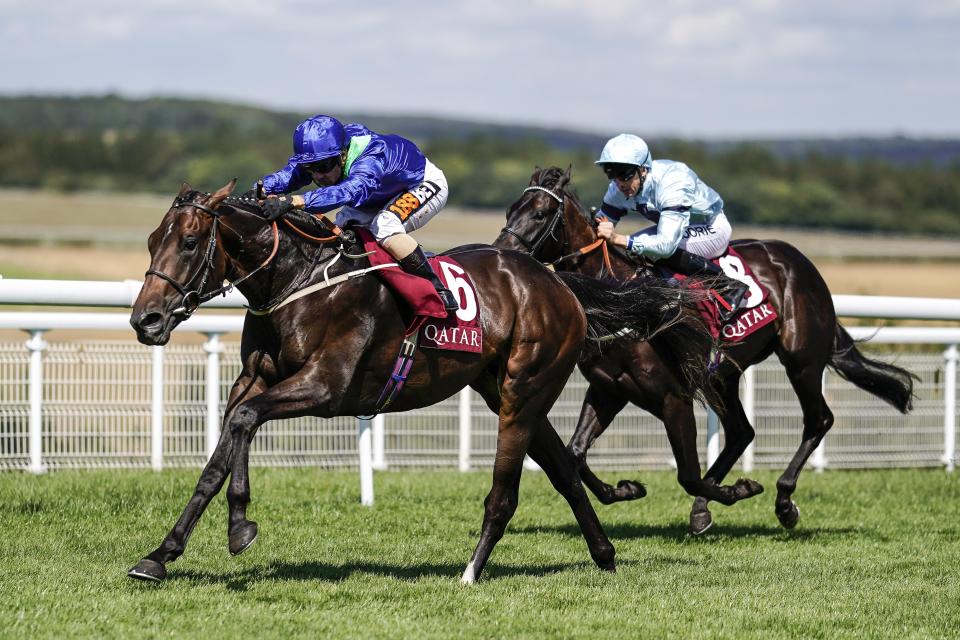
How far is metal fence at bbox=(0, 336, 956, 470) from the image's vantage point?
25.8 feet

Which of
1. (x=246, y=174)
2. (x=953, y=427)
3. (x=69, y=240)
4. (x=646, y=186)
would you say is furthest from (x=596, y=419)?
(x=246, y=174)

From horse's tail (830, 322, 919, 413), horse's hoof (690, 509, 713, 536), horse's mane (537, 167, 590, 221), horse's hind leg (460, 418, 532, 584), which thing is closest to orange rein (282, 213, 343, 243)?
horse's hind leg (460, 418, 532, 584)

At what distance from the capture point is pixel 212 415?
7805 millimetres

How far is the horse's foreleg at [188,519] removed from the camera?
482 cm

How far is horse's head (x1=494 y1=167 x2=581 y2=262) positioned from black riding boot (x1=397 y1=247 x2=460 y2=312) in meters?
1.26

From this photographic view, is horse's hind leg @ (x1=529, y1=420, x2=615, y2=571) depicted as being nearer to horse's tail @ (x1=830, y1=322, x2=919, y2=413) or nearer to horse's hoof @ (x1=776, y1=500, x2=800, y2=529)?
horse's hoof @ (x1=776, y1=500, x2=800, y2=529)

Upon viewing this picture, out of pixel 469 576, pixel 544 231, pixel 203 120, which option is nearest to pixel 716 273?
pixel 544 231

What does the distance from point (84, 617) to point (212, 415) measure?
3.36m

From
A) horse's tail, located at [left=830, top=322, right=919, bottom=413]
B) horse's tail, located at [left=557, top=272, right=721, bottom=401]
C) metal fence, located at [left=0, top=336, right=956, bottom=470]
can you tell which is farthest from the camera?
horse's tail, located at [left=830, top=322, right=919, bottom=413]

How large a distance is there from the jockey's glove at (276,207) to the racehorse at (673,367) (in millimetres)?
1703

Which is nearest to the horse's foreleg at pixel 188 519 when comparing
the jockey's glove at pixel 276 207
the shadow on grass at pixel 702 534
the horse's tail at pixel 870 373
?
the jockey's glove at pixel 276 207

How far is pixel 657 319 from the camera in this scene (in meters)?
6.28

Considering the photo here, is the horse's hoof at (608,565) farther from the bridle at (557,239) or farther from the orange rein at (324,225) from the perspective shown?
the orange rein at (324,225)

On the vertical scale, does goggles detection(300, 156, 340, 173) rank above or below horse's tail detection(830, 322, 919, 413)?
above
